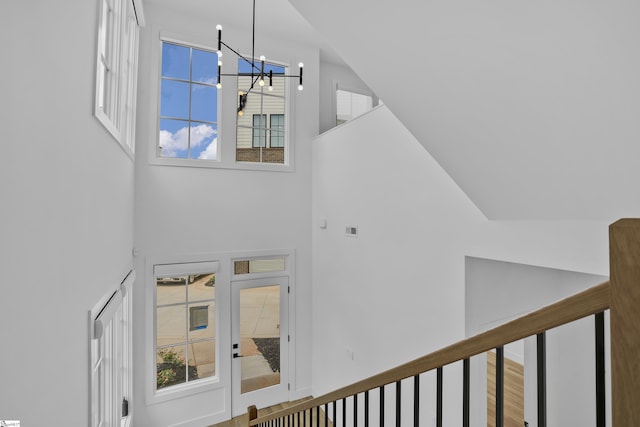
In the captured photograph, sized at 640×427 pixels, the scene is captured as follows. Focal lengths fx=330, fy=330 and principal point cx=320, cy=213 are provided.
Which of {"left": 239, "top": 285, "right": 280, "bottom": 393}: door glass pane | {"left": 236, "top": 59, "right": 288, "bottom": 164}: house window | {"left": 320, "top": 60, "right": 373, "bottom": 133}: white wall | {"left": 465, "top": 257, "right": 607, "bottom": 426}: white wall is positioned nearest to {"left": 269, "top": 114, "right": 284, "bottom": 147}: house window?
{"left": 236, "top": 59, "right": 288, "bottom": 164}: house window

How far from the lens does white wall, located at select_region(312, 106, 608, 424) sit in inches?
81.0

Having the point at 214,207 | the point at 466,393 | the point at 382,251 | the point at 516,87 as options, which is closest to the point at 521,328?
the point at 466,393

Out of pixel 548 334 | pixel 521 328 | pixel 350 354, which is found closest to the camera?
pixel 521 328

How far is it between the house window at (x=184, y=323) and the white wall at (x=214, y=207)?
0.61 feet

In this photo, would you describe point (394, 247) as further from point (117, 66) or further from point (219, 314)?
point (117, 66)

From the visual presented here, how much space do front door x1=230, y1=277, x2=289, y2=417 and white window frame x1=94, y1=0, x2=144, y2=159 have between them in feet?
7.86

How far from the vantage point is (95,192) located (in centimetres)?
186

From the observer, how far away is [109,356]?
7.79 feet

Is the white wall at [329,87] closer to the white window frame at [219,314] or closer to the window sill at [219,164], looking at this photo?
the window sill at [219,164]

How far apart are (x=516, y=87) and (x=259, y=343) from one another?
4.32 meters

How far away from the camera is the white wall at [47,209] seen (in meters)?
0.98

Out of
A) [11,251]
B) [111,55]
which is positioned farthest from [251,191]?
[11,251]

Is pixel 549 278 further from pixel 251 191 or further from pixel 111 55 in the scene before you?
pixel 111 55

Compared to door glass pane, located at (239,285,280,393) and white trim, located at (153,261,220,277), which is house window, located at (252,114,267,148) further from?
door glass pane, located at (239,285,280,393)
